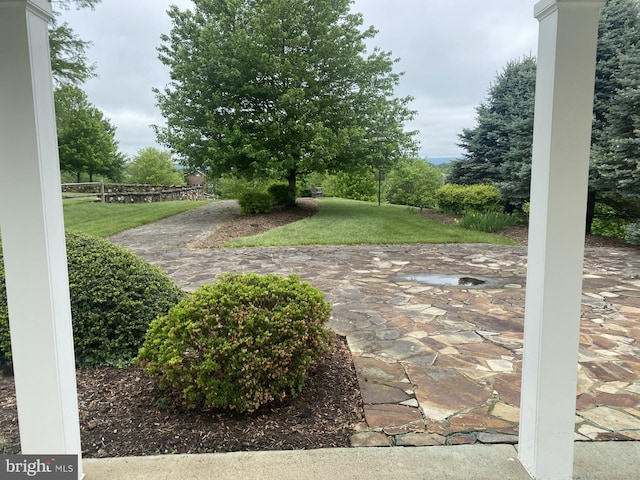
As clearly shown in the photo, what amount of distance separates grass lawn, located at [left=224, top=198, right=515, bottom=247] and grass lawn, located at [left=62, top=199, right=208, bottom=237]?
14.2 ft

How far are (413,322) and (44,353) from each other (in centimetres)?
306

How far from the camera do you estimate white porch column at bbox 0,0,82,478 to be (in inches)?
57.1

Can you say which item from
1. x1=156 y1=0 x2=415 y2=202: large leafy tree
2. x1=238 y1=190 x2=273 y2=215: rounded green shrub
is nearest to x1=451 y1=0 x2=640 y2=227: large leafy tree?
x1=156 y1=0 x2=415 y2=202: large leafy tree

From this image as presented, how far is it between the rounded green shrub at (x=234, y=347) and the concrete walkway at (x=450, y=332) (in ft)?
1.72

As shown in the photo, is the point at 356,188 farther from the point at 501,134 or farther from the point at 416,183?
the point at 501,134

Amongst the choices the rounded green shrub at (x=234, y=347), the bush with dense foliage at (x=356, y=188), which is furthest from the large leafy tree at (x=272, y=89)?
the bush with dense foliage at (x=356, y=188)

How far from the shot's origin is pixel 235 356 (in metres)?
2.22

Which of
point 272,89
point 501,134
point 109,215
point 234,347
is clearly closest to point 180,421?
point 234,347

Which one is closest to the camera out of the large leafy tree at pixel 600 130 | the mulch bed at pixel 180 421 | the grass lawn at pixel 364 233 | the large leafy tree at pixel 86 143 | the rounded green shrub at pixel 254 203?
the mulch bed at pixel 180 421

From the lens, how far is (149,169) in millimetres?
31562

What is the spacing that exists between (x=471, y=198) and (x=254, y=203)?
6.51 m

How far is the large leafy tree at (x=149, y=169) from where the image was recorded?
103 feet

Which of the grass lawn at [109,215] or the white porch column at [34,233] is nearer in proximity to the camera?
the white porch column at [34,233]

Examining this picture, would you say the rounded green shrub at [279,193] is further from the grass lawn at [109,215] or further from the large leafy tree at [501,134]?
the large leafy tree at [501,134]
